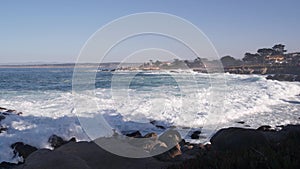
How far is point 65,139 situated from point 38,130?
127 cm

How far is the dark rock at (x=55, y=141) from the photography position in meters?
12.8

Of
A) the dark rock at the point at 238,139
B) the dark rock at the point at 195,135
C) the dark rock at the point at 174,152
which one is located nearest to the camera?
the dark rock at the point at 238,139

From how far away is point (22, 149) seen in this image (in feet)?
37.2

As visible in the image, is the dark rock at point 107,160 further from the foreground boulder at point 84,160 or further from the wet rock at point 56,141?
the wet rock at point 56,141

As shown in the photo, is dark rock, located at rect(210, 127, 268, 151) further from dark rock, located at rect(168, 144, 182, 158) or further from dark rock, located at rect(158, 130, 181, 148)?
dark rock, located at rect(158, 130, 181, 148)

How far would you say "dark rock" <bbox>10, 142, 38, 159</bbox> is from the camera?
11.1 m

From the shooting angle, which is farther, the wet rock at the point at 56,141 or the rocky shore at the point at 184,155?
the wet rock at the point at 56,141

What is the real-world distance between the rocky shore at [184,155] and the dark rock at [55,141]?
1.16 m

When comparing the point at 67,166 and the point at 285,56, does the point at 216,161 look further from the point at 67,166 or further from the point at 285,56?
the point at 285,56

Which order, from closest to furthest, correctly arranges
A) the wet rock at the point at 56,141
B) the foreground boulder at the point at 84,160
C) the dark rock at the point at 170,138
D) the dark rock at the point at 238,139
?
the foreground boulder at the point at 84,160 < the dark rock at the point at 238,139 < the dark rock at the point at 170,138 < the wet rock at the point at 56,141

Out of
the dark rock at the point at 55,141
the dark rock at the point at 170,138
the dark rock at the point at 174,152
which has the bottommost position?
the dark rock at the point at 55,141

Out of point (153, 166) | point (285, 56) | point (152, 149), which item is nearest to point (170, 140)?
point (152, 149)

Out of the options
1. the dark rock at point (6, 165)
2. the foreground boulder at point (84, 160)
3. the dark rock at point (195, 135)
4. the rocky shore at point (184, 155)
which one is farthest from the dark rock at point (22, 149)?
the dark rock at point (195, 135)

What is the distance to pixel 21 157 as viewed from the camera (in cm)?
1080
